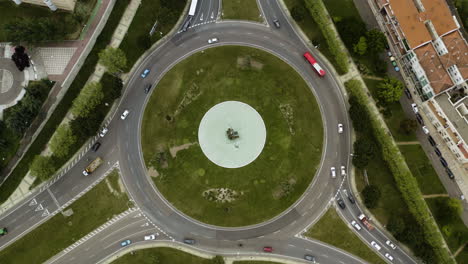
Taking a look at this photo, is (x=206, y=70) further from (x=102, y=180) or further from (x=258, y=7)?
(x=102, y=180)

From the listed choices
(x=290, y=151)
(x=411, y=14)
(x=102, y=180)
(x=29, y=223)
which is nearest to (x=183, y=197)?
(x=102, y=180)

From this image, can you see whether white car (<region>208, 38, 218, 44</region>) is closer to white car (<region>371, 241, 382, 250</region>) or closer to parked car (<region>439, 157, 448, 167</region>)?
parked car (<region>439, 157, 448, 167</region>)

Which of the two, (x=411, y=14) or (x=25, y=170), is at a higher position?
(x=411, y=14)

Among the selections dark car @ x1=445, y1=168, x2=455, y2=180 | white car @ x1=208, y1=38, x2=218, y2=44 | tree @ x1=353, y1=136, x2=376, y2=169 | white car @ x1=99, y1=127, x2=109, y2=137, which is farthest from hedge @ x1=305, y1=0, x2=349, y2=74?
white car @ x1=99, y1=127, x2=109, y2=137

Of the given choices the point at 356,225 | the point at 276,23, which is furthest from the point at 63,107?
the point at 356,225

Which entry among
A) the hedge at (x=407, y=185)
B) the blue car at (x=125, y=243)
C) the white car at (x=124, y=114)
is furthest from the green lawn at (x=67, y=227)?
the hedge at (x=407, y=185)

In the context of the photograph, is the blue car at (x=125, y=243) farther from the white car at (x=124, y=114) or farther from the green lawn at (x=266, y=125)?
the white car at (x=124, y=114)
